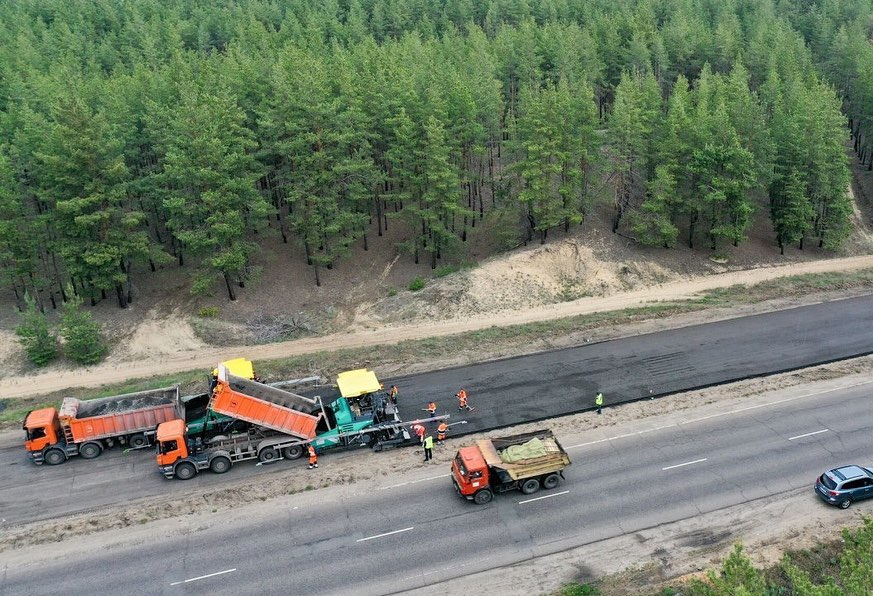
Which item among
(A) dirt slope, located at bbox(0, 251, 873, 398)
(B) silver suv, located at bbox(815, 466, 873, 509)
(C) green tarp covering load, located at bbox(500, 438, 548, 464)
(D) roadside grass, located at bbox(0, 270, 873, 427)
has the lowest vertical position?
(A) dirt slope, located at bbox(0, 251, 873, 398)

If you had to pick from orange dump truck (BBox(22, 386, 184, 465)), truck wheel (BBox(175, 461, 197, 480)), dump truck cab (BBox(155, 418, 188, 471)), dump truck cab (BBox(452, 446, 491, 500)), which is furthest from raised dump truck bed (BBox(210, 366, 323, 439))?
dump truck cab (BBox(452, 446, 491, 500))

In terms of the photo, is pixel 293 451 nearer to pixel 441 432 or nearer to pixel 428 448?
pixel 428 448

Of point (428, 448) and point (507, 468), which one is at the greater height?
point (507, 468)

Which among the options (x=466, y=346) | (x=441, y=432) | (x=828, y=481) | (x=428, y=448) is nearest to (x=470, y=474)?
(x=428, y=448)

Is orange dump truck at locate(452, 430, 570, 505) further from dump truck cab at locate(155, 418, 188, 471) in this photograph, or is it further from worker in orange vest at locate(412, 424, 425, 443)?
dump truck cab at locate(155, 418, 188, 471)

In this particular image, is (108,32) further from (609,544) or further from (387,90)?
(609,544)

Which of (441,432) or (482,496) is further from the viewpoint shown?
(441,432)

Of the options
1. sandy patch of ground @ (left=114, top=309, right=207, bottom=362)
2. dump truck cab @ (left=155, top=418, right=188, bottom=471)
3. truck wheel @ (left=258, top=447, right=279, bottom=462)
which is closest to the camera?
dump truck cab @ (left=155, top=418, right=188, bottom=471)
